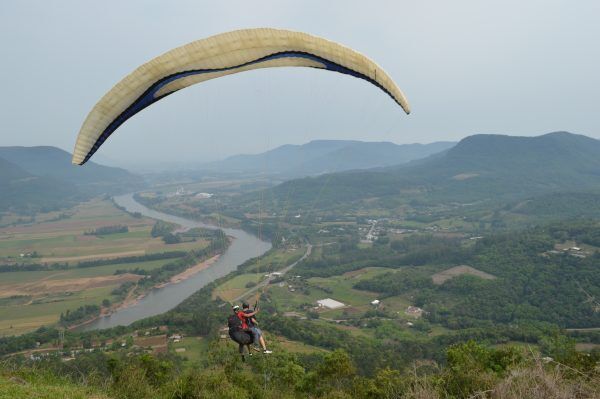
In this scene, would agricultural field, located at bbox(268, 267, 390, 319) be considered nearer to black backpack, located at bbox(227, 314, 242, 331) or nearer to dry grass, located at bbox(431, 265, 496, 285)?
dry grass, located at bbox(431, 265, 496, 285)

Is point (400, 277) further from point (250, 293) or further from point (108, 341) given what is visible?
point (108, 341)

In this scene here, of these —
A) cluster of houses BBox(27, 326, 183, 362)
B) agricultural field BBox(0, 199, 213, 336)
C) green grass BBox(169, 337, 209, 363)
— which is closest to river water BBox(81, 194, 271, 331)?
agricultural field BBox(0, 199, 213, 336)

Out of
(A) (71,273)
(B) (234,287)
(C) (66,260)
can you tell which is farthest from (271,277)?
(C) (66,260)

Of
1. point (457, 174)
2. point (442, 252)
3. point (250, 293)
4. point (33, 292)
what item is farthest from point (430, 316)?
point (457, 174)

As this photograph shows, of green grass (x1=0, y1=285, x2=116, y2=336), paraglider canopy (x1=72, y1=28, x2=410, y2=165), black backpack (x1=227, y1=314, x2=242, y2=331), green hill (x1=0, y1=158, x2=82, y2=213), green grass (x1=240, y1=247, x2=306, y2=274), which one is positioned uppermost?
paraglider canopy (x1=72, y1=28, x2=410, y2=165)

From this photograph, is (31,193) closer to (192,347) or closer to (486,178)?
(192,347)

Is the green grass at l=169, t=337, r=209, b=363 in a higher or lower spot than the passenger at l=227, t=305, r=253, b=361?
lower
